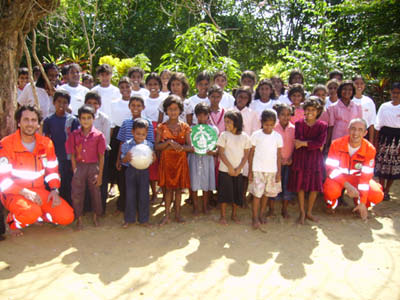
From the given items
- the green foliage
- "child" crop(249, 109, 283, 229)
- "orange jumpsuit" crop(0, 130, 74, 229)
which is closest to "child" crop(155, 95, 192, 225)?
"child" crop(249, 109, 283, 229)

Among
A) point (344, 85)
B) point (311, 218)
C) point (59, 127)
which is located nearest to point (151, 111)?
point (59, 127)

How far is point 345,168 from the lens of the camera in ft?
14.9

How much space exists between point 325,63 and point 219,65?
97.8 inches

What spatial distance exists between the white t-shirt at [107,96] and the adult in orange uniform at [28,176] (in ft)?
3.77

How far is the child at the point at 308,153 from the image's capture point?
425 centimetres

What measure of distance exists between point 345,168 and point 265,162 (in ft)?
3.84

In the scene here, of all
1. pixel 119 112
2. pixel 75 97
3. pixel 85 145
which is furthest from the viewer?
pixel 75 97

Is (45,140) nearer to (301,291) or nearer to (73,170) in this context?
(73,170)

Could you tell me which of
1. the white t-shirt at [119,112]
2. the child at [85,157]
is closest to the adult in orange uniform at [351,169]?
the white t-shirt at [119,112]

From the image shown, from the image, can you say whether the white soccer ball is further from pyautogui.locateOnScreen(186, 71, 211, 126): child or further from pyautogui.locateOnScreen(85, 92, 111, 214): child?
pyautogui.locateOnScreen(186, 71, 211, 126): child

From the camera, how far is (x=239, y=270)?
128 inches

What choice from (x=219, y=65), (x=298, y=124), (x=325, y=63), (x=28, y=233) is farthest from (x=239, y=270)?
(x=325, y=63)

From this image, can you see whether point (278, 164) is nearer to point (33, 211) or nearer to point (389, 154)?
point (389, 154)

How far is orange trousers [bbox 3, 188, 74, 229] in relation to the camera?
3697 mm
